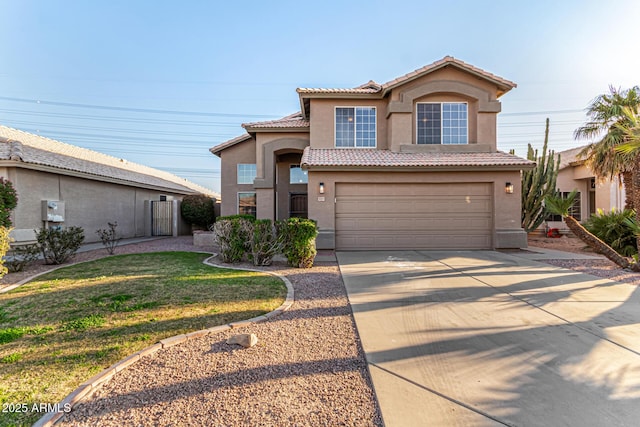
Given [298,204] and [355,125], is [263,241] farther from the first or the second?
[298,204]

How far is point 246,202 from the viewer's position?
56.3 feet

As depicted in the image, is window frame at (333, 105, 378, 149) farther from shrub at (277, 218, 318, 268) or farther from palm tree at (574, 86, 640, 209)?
palm tree at (574, 86, 640, 209)

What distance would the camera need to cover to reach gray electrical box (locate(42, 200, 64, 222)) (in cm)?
1245

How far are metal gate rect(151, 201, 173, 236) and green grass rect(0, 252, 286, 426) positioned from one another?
1104 centimetres

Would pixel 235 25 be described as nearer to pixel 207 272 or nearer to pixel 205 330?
pixel 207 272

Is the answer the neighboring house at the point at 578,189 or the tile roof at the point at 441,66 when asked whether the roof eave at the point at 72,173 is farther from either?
the neighboring house at the point at 578,189

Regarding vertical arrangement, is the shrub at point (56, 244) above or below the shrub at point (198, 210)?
below

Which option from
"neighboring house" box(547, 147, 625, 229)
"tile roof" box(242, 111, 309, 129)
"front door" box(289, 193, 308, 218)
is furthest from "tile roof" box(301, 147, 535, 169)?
"neighboring house" box(547, 147, 625, 229)

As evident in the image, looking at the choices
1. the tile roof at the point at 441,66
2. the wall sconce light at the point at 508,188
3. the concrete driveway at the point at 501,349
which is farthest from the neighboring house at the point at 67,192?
the wall sconce light at the point at 508,188

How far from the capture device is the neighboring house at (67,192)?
11633 millimetres

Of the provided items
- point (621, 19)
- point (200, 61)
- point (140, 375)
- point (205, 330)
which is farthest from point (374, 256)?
point (200, 61)

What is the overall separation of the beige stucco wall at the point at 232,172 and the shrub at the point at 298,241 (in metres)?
8.63

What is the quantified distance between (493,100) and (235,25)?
15916 millimetres

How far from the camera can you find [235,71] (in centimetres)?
2969
